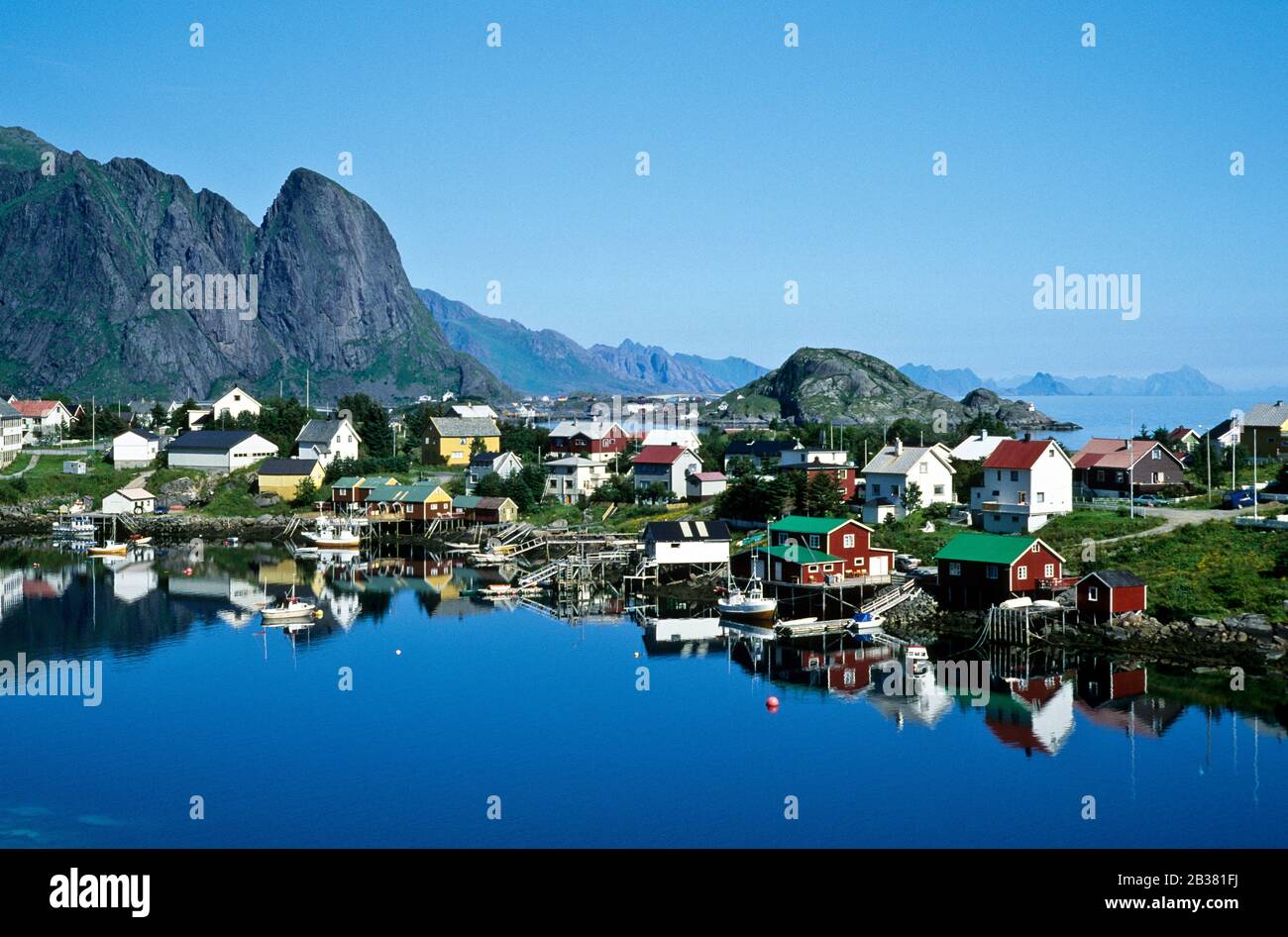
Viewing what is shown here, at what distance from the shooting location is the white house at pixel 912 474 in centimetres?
4569

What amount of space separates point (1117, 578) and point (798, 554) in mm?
9962

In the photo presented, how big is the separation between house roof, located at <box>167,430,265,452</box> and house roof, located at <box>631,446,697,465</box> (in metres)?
24.9

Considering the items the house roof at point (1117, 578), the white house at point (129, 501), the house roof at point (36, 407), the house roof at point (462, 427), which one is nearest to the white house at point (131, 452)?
the white house at point (129, 501)

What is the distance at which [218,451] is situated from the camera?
67.4 m

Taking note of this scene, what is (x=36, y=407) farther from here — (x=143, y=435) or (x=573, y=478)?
(x=573, y=478)

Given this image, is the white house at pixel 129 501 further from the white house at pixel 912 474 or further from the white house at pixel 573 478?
the white house at pixel 912 474

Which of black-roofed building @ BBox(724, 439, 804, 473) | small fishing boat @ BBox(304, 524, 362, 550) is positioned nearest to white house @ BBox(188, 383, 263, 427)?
small fishing boat @ BBox(304, 524, 362, 550)

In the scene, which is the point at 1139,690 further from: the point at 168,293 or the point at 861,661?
the point at 168,293

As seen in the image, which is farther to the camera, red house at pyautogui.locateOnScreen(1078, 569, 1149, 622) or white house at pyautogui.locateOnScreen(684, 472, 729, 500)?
white house at pyautogui.locateOnScreen(684, 472, 729, 500)

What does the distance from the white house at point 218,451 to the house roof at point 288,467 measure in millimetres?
3338

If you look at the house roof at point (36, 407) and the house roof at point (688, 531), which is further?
the house roof at point (36, 407)

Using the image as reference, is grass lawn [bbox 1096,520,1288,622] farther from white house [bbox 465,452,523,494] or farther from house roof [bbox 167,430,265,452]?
house roof [bbox 167,430,265,452]

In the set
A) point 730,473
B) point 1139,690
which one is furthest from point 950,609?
point 730,473

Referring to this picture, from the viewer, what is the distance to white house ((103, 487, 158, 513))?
196ft
